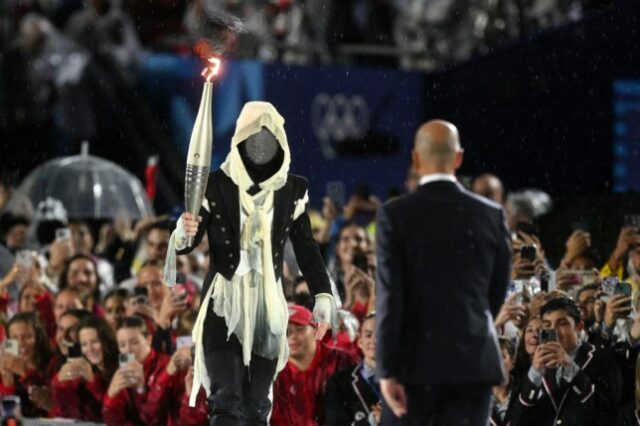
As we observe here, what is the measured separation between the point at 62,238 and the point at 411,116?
352 cm

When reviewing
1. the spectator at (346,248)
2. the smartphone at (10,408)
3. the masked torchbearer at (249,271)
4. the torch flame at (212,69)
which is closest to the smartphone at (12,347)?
the spectator at (346,248)

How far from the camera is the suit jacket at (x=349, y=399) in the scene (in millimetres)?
7496

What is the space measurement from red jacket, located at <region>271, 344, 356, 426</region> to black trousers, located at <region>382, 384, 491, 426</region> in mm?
2781

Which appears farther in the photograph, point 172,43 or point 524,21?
point 172,43

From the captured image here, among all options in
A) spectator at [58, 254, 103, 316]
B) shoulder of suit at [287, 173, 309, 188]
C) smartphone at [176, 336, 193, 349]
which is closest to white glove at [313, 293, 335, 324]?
shoulder of suit at [287, 173, 309, 188]

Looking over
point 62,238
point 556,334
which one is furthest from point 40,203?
point 556,334

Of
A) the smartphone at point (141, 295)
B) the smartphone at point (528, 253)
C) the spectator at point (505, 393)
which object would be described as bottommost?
the spectator at point (505, 393)

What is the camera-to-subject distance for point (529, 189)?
11.1 metres

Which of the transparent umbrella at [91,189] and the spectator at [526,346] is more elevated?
the transparent umbrella at [91,189]

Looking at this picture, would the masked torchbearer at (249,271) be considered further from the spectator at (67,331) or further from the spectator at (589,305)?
the spectator at (67,331)

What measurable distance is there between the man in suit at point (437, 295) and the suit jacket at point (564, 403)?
6.78 ft

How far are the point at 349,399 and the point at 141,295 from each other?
2352mm

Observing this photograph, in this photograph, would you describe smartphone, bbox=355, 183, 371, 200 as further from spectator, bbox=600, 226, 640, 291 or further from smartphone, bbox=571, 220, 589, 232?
spectator, bbox=600, 226, 640, 291

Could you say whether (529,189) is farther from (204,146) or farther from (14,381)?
(204,146)
